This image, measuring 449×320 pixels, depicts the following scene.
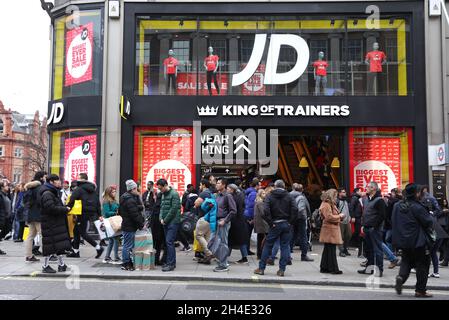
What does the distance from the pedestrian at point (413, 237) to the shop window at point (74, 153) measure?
10.0 m

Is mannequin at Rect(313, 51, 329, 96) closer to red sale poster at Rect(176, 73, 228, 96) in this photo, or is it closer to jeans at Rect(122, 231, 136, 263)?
red sale poster at Rect(176, 73, 228, 96)

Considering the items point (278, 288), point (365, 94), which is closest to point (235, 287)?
point (278, 288)

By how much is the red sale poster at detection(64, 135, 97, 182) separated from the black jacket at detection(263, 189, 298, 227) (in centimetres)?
755

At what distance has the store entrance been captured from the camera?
15507mm

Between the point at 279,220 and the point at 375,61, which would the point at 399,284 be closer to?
the point at 279,220

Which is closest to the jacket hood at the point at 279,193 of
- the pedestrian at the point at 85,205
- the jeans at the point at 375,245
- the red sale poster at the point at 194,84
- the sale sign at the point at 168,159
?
the jeans at the point at 375,245

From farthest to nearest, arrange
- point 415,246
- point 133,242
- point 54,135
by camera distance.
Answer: point 54,135
point 133,242
point 415,246

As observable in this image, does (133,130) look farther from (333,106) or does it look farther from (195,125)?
(333,106)

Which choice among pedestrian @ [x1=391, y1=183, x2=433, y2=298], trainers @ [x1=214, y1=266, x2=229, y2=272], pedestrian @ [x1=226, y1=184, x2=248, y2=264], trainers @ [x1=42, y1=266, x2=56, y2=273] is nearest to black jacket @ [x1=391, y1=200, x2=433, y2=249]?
pedestrian @ [x1=391, y1=183, x2=433, y2=298]

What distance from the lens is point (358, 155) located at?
587 inches

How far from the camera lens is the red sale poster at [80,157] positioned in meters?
15.0

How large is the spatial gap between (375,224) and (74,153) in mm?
10135

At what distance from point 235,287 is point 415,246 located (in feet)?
10.2
